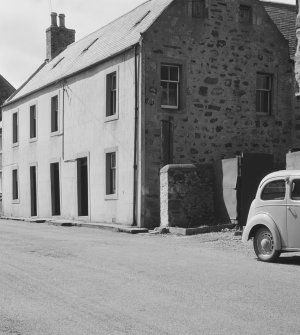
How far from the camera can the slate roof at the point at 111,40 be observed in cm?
2292

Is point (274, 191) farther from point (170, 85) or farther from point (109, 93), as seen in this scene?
point (109, 93)

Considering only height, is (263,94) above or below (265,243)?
above

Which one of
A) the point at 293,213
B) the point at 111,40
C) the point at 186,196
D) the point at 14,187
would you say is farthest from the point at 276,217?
the point at 14,187

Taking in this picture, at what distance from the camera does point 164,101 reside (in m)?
21.5

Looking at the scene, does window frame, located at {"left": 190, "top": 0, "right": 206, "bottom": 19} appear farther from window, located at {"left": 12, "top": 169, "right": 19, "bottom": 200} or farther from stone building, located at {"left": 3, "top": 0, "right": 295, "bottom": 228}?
window, located at {"left": 12, "top": 169, "right": 19, "bottom": 200}

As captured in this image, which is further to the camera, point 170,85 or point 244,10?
point 244,10

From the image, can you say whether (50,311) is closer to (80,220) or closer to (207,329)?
(207,329)

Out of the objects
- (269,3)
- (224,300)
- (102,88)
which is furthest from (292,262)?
(269,3)

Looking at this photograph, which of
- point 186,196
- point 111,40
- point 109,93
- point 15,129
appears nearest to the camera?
point 186,196

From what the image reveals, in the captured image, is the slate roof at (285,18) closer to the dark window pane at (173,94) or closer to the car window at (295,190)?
the dark window pane at (173,94)

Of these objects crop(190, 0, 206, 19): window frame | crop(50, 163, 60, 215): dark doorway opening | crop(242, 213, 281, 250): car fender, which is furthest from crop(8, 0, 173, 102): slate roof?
crop(242, 213, 281, 250): car fender

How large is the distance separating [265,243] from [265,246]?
62 millimetres

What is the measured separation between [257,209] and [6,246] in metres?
5.94

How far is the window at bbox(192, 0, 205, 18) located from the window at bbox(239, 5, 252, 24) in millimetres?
1642
